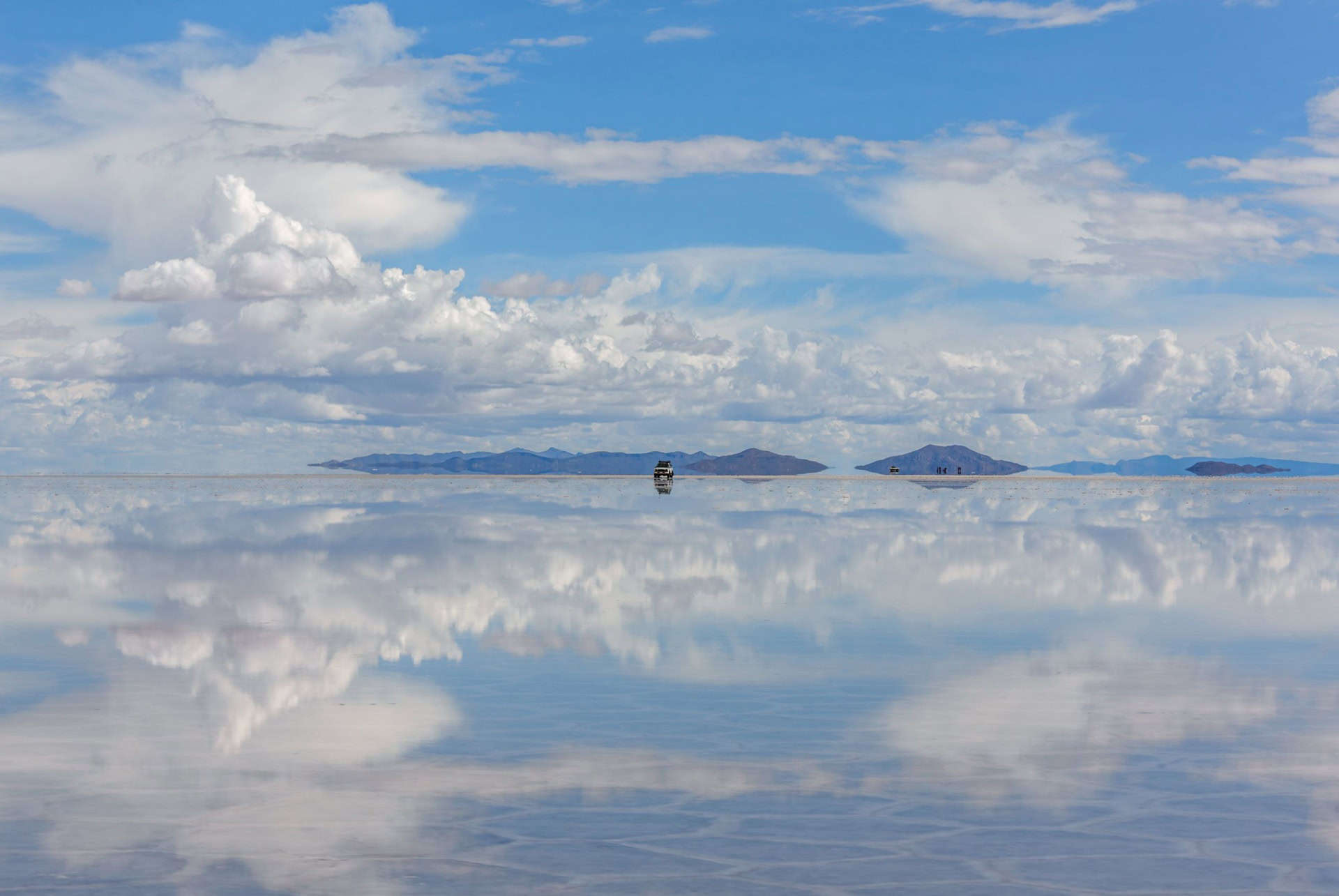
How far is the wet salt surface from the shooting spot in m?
13.2

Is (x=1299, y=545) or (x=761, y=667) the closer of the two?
(x=761, y=667)

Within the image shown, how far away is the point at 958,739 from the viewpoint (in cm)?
1881

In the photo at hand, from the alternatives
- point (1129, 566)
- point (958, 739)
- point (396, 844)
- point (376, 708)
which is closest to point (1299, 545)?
point (1129, 566)

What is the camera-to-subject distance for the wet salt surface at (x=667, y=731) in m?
13.2

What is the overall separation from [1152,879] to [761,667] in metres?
12.6

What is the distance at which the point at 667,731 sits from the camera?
19.3m

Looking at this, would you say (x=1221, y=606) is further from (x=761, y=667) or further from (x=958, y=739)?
(x=958, y=739)

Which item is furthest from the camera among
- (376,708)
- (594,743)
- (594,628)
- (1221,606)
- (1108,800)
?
(1221,606)

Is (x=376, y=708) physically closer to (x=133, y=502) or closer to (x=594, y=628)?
(x=594, y=628)

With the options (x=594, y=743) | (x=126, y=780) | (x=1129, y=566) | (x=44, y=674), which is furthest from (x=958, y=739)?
(x=1129, y=566)

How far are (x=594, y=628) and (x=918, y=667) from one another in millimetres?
8813

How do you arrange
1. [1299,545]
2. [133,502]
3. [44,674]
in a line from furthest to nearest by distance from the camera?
[133,502] → [1299,545] → [44,674]

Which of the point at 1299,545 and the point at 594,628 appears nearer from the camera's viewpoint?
the point at 594,628

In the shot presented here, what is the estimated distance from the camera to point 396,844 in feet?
45.1
